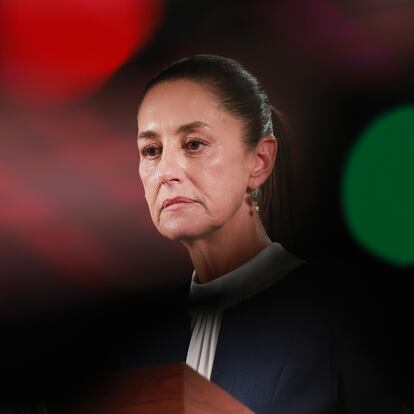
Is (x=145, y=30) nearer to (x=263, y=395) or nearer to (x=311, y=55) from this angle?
(x=311, y=55)

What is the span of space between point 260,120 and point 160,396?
922 millimetres

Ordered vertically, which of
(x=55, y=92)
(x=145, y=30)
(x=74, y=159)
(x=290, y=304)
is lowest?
(x=290, y=304)

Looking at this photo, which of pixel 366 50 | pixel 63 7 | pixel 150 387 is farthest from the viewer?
pixel 63 7

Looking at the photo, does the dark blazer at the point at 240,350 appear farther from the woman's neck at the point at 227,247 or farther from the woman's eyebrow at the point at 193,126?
the woman's eyebrow at the point at 193,126

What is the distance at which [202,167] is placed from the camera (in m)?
1.81

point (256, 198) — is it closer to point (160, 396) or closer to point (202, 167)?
point (202, 167)

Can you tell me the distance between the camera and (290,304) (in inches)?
69.2

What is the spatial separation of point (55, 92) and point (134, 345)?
0.78 m

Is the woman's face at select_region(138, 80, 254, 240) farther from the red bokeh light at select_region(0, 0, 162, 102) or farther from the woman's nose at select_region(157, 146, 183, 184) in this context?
the red bokeh light at select_region(0, 0, 162, 102)

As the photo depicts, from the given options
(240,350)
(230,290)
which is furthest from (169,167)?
(240,350)

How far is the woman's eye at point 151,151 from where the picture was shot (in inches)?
73.7

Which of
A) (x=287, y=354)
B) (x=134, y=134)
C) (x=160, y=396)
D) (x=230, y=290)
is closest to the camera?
(x=160, y=396)

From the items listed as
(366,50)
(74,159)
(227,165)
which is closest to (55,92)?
(74,159)

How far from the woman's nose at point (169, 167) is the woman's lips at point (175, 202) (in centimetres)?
5
